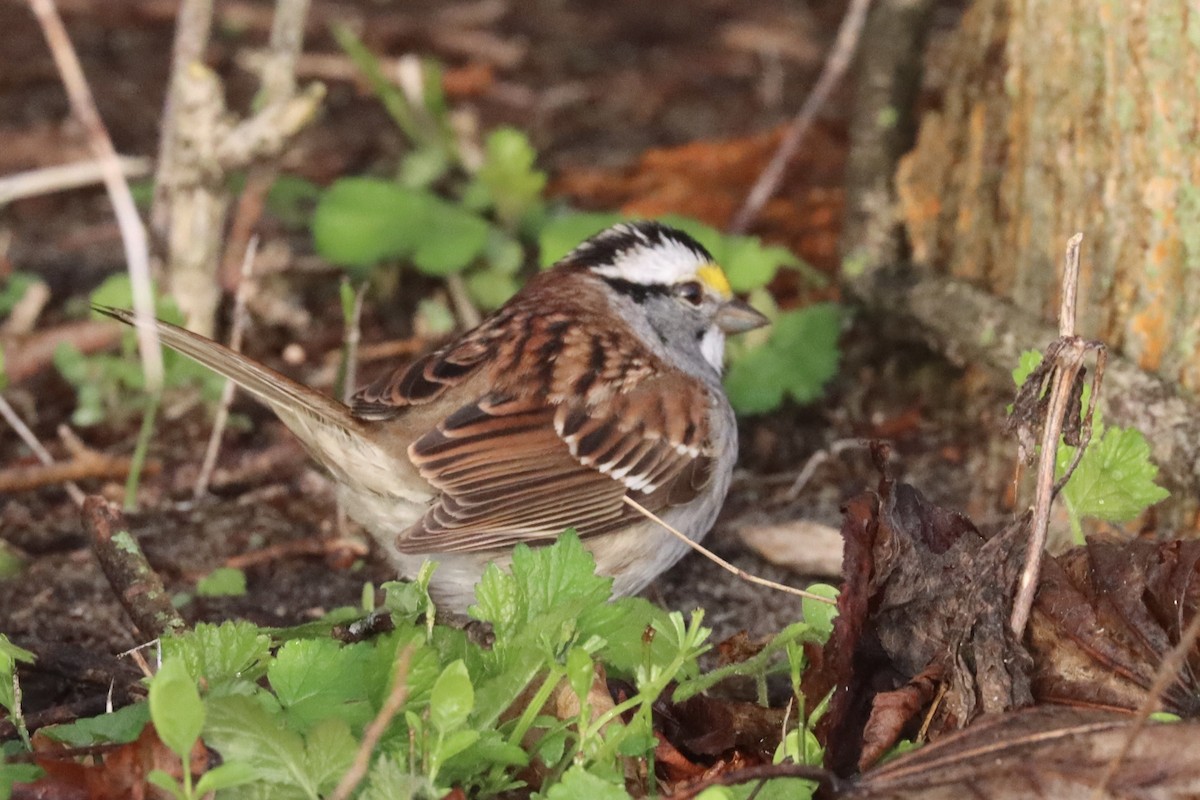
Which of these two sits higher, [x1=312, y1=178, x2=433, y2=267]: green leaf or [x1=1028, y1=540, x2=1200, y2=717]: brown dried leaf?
[x1=1028, y1=540, x2=1200, y2=717]: brown dried leaf

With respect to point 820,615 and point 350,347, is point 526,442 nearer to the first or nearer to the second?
point 350,347

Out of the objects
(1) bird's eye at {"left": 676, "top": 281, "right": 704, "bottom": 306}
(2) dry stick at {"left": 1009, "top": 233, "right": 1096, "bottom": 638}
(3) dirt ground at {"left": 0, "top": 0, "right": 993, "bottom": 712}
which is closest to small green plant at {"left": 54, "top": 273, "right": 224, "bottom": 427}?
(3) dirt ground at {"left": 0, "top": 0, "right": 993, "bottom": 712}

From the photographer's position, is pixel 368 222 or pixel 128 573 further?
pixel 368 222

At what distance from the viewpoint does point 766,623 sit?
129 inches

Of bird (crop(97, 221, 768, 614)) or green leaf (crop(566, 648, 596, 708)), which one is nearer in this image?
green leaf (crop(566, 648, 596, 708))

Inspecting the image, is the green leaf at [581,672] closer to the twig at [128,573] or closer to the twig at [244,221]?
the twig at [128,573]

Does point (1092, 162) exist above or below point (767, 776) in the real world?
above

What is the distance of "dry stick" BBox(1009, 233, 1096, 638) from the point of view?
6.98 ft

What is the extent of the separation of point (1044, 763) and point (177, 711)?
1107 mm

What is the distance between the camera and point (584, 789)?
2043mm

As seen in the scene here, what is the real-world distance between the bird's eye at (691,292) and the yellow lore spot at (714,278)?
0.8 inches

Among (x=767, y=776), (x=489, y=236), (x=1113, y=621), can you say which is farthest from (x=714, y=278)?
(x=767, y=776)

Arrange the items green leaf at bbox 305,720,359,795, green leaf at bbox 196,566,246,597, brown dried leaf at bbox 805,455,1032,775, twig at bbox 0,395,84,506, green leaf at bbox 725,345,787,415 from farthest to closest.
Answer: green leaf at bbox 725,345,787,415, twig at bbox 0,395,84,506, green leaf at bbox 196,566,246,597, brown dried leaf at bbox 805,455,1032,775, green leaf at bbox 305,720,359,795

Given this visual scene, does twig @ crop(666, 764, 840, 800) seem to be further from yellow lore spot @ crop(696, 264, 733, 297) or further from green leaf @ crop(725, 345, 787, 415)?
green leaf @ crop(725, 345, 787, 415)
